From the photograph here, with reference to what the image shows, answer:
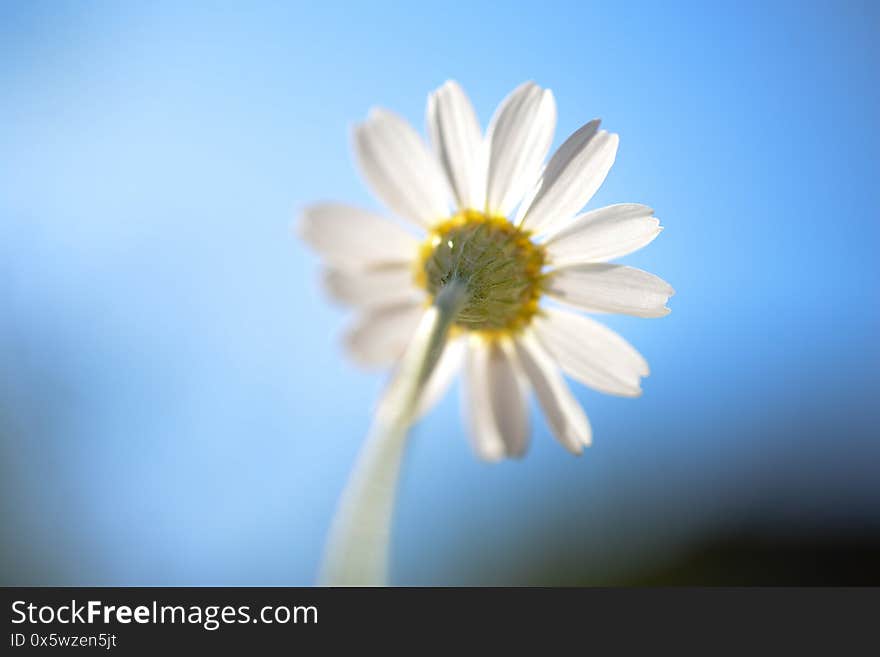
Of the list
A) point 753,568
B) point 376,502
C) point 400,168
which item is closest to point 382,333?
point 400,168

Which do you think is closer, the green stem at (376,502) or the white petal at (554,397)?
the green stem at (376,502)

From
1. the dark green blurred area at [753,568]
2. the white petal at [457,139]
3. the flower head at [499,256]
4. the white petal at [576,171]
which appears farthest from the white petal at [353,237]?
the dark green blurred area at [753,568]

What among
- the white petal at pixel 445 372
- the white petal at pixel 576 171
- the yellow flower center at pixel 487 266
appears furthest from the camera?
the white petal at pixel 445 372

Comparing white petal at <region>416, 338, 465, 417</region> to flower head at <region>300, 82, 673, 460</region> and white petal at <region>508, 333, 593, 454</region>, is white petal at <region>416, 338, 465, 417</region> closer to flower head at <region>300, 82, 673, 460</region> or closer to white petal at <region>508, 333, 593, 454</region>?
flower head at <region>300, 82, 673, 460</region>

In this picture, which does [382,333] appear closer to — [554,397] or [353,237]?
[353,237]

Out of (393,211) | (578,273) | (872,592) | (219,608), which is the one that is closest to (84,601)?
(219,608)

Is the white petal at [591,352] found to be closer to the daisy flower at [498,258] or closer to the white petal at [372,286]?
the daisy flower at [498,258]

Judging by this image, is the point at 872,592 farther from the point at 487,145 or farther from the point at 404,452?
the point at 404,452
